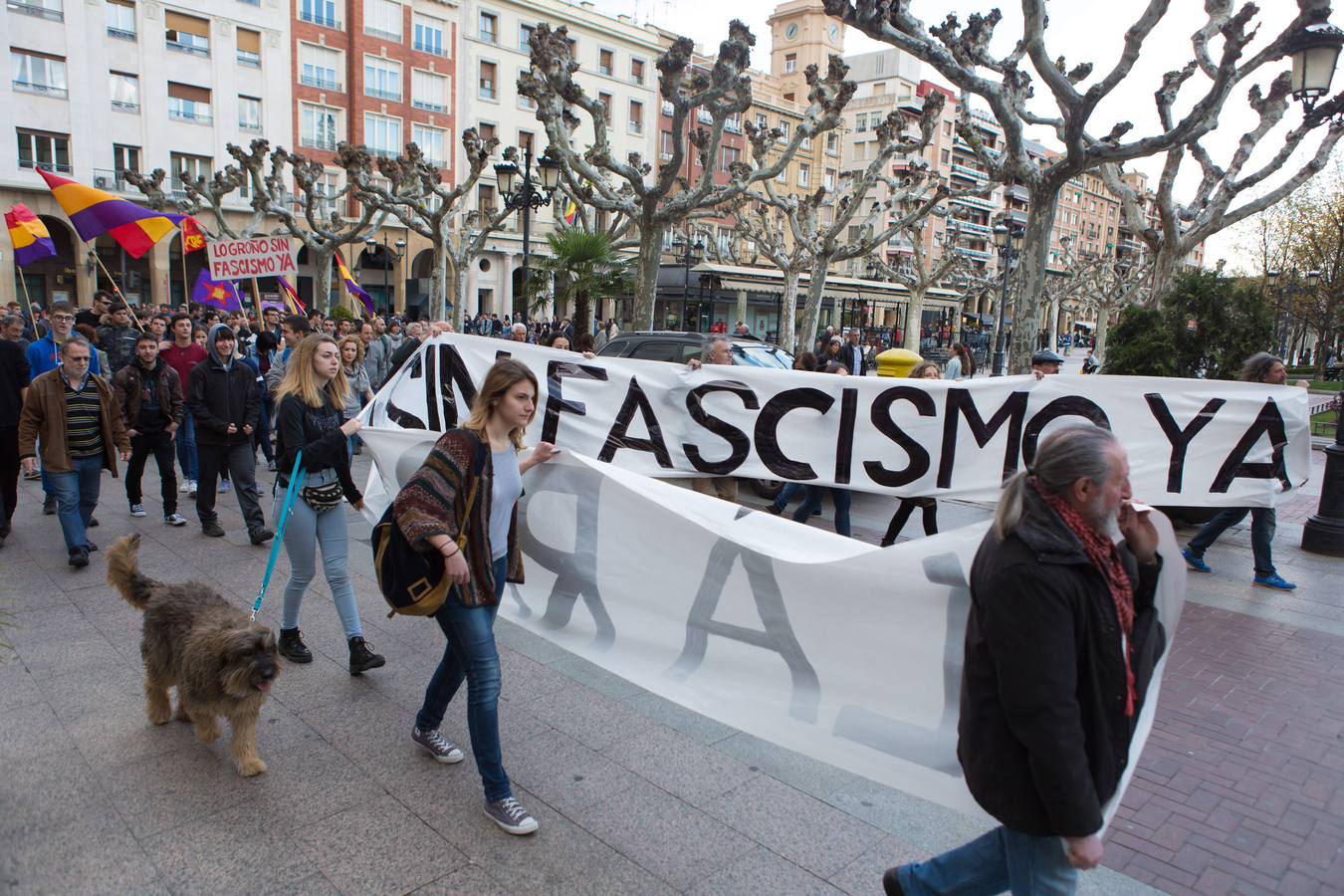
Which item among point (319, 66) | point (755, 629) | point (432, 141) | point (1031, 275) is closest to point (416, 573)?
point (755, 629)

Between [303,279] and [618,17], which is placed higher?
[618,17]

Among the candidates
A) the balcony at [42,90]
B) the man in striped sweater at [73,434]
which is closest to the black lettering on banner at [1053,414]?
the man in striped sweater at [73,434]

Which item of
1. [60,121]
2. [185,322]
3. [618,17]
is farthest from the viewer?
[618,17]

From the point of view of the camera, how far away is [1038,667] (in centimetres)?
210

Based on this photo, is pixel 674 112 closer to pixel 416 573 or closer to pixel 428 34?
pixel 416 573

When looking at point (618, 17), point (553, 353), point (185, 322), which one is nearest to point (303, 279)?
point (618, 17)

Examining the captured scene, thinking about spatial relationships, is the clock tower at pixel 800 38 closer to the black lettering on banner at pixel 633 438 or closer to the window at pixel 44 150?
the window at pixel 44 150

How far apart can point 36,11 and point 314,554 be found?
44.6m

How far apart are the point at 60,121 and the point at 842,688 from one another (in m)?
46.1

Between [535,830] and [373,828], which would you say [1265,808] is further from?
[373,828]

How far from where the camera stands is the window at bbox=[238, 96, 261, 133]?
139 feet

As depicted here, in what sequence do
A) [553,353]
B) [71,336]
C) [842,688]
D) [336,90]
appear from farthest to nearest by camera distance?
Answer: [336,90] → [71,336] → [553,353] → [842,688]

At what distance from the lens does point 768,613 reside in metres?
3.56

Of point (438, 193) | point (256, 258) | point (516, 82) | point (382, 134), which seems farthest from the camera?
point (516, 82)
